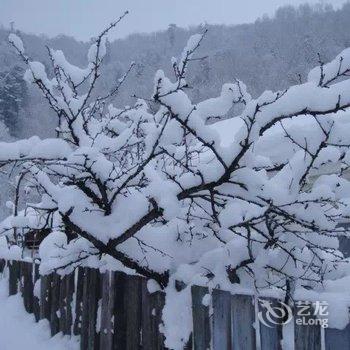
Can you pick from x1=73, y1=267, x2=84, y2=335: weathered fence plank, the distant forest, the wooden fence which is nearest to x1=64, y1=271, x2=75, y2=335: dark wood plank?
the wooden fence

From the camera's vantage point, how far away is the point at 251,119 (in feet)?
6.86

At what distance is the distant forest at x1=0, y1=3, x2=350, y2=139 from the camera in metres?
54.5

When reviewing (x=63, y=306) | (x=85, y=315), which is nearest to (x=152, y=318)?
(x=85, y=315)

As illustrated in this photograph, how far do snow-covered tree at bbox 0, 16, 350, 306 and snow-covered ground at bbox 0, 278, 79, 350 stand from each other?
109cm

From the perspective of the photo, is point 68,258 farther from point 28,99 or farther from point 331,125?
point 28,99

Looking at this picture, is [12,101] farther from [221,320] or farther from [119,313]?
[221,320]

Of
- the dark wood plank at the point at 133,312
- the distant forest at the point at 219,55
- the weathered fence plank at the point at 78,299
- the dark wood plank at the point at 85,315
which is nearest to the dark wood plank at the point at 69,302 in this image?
the weathered fence plank at the point at 78,299

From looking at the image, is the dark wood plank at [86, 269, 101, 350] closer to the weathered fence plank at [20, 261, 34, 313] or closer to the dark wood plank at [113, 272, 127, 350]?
the dark wood plank at [113, 272, 127, 350]

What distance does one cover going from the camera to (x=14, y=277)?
6.36 metres

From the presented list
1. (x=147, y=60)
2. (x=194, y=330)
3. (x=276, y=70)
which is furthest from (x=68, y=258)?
(x=147, y=60)

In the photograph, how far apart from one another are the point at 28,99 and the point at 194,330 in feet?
223

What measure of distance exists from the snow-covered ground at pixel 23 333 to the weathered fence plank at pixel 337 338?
293 centimetres

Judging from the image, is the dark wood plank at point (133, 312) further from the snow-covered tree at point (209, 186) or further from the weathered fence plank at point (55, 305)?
the weathered fence plank at point (55, 305)

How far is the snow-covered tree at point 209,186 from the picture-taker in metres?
2.17
